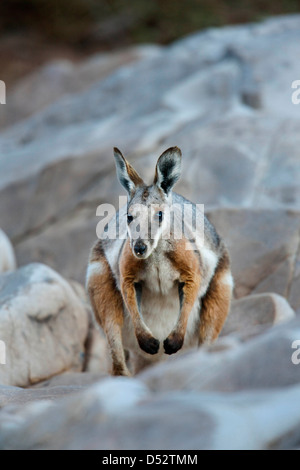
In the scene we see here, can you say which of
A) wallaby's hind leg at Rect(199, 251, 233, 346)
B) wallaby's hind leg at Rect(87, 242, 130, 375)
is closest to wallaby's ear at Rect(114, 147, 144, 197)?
wallaby's hind leg at Rect(87, 242, 130, 375)

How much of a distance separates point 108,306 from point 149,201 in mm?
988

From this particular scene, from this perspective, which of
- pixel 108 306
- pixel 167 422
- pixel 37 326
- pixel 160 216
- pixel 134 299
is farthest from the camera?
pixel 37 326

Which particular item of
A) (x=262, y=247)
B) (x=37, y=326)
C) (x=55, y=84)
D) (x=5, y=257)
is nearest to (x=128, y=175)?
(x=37, y=326)

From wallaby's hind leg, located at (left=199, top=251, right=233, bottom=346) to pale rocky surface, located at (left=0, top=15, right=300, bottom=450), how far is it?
279 mm

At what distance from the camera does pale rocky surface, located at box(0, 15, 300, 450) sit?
308cm

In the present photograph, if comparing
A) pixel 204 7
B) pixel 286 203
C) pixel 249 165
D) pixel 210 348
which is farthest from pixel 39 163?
Answer: pixel 204 7

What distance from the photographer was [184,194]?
9.28m

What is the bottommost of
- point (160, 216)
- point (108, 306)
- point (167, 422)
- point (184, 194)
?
point (167, 422)

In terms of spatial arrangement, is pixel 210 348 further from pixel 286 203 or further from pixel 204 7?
pixel 204 7

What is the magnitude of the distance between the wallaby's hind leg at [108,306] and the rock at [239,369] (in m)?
2.05

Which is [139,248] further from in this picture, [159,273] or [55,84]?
[55,84]

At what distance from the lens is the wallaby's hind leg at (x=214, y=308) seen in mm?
5691

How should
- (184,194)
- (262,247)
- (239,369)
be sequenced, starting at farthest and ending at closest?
(184,194) < (262,247) < (239,369)

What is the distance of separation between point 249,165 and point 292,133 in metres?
0.80
